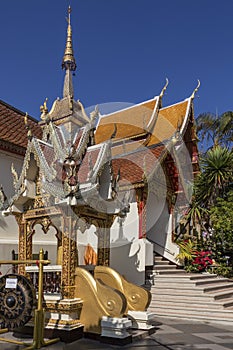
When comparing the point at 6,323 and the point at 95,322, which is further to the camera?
the point at 95,322

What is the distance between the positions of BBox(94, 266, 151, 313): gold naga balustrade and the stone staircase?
205 cm

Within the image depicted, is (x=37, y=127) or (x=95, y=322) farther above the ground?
(x=37, y=127)

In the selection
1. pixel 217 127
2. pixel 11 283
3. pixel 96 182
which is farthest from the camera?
pixel 217 127

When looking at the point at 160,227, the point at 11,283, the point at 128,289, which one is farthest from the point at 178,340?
the point at 160,227

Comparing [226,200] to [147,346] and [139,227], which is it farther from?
[147,346]

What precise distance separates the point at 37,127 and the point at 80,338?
26.7ft

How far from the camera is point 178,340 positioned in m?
6.22

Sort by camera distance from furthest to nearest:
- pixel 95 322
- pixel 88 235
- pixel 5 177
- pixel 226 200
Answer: pixel 226 200 < pixel 88 235 < pixel 5 177 < pixel 95 322

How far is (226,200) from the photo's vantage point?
45.2 feet

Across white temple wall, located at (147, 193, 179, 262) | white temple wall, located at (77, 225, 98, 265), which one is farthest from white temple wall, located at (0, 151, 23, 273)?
white temple wall, located at (147, 193, 179, 262)

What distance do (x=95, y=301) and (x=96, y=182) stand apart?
1.97m

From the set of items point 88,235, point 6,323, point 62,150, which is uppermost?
point 62,150

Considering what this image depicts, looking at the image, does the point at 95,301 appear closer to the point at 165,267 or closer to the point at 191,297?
the point at 191,297

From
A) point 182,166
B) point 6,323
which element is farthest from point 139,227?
point 6,323
